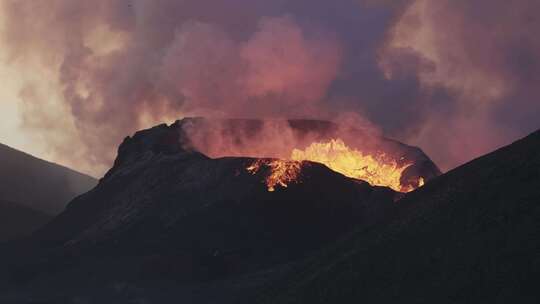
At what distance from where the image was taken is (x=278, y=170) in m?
104

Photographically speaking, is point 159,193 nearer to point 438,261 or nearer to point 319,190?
point 319,190

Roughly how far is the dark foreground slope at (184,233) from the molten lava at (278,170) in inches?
29.1

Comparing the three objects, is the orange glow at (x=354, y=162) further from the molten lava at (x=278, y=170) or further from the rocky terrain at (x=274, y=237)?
the molten lava at (x=278, y=170)

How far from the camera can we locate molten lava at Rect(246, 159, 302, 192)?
102688 mm

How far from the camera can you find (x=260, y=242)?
3659 inches

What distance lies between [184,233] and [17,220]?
2657 inches

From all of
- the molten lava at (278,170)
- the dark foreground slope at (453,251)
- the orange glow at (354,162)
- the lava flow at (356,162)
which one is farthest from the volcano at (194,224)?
the dark foreground slope at (453,251)

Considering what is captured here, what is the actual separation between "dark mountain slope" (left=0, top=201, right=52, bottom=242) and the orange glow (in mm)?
50321

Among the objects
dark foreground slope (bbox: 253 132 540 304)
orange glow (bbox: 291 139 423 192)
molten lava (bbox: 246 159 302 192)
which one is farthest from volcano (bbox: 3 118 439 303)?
dark foreground slope (bbox: 253 132 540 304)

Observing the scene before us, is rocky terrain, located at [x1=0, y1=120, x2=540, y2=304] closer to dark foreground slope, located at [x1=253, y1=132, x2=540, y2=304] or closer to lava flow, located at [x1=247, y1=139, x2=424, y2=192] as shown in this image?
dark foreground slope, located at [x1=253, y1=132, x2=540, y2=304]

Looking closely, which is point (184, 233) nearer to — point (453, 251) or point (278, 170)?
point (278, 170)

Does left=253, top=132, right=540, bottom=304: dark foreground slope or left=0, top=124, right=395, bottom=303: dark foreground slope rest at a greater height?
left=0, top=124, right=395, bottom=303: dark foreground slope

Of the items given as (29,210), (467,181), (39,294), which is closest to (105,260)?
(39,294)

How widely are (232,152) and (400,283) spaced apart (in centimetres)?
7586
